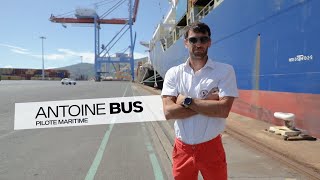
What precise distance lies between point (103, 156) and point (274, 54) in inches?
225

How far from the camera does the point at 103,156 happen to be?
7.01 m

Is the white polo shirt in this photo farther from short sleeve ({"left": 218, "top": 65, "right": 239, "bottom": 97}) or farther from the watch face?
the watch face

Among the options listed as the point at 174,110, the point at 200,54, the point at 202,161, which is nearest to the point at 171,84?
the point at 174,110

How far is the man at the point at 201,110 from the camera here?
9.04ft

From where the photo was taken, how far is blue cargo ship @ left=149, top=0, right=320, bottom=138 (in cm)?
820

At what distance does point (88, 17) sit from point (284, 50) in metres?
75.5

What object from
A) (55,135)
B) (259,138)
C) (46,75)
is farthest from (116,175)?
(46,75)

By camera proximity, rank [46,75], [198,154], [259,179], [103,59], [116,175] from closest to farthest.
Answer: [198,154] → [259,179] → [116,175] → [103,59] → [46,75]

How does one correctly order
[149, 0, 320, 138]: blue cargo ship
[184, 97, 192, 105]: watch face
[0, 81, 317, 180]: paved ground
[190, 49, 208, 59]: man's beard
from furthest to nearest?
[149, 0, 320, 138]: blue cargo ship < [0, 81, 317, 180]: paved ground < [190, 49, 208, 59]: man's beard < [184, 97, 192, 105]: watch face

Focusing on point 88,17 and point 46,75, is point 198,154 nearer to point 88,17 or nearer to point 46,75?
point 88,17

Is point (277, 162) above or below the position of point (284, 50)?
below

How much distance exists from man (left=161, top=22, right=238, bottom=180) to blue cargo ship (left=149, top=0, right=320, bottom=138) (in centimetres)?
566

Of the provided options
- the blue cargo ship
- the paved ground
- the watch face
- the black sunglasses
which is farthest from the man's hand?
the blue cargo ship

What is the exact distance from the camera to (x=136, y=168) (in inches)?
239
